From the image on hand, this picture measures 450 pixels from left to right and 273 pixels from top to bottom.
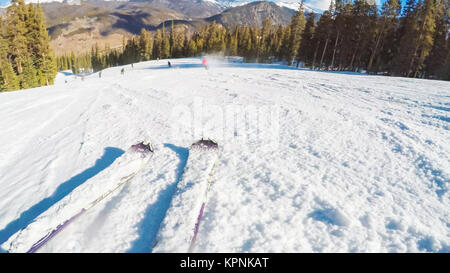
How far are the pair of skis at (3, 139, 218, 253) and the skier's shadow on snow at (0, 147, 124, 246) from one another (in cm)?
31

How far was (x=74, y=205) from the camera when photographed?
9.96 feet

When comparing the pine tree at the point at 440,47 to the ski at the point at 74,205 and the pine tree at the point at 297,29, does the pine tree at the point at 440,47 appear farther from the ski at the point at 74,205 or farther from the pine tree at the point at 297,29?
the ski at the point at 74,205

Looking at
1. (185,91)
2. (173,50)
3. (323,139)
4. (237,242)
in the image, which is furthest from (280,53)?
(237,242)

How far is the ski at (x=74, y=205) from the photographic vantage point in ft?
8.14

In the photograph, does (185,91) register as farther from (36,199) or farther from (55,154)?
(36,199)

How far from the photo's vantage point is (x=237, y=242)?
2.73 m

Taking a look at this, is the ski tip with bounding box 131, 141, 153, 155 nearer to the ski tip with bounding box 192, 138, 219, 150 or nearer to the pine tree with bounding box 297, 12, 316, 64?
the ski tip with bounding box 192, 138, 219, 150

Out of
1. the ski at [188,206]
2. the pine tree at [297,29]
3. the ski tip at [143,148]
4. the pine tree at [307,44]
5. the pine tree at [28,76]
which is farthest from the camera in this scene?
the pine tree at [297,29]

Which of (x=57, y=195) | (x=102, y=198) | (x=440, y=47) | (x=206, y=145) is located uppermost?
(x=440, y=47)

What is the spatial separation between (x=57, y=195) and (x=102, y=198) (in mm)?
1014

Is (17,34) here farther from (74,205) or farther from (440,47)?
(440,47)

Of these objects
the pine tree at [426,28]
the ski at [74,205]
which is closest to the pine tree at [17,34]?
the ski at [74,205]

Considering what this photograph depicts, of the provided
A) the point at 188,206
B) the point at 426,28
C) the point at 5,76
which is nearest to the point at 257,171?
the point at 188,206

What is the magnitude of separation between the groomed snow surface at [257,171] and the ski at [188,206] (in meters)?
0.09
